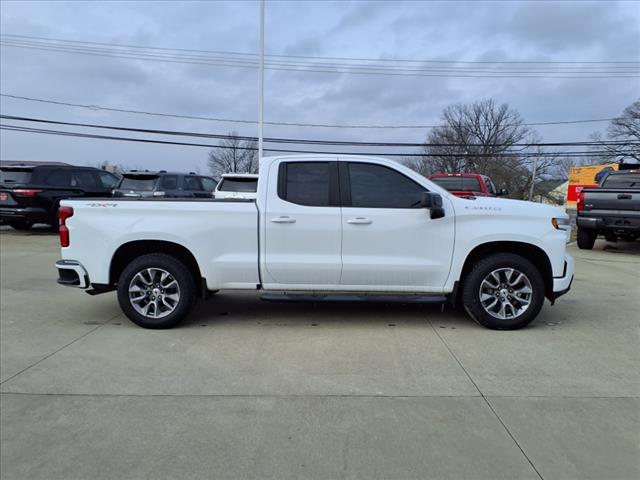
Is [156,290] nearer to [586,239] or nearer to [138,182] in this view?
[138,182]

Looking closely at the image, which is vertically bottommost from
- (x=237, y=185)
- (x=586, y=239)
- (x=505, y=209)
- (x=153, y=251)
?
(x=586, y=239)

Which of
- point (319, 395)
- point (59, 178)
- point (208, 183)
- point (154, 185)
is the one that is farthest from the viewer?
point (208, 183)

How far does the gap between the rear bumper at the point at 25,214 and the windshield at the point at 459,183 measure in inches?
432

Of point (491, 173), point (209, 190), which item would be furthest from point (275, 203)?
point (491, 173)

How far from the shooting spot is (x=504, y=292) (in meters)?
5.26

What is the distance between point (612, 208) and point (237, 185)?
9.11m

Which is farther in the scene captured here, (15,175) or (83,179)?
(83,179)

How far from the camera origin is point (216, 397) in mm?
3668

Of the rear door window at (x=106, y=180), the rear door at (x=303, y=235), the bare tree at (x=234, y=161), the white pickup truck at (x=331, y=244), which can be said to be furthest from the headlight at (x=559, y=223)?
the bare tree at (x=234, y=161)

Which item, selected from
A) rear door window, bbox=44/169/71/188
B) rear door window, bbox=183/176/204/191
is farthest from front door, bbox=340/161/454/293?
rear door window, bbox=44/169/71/188

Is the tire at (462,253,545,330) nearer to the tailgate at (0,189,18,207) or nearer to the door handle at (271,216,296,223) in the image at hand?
the door handle at (271,216,296,223)

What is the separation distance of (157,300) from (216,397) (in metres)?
1.98

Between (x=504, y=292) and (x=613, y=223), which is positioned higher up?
(x=613, y=223)

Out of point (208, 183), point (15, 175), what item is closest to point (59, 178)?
point (15, 175)
